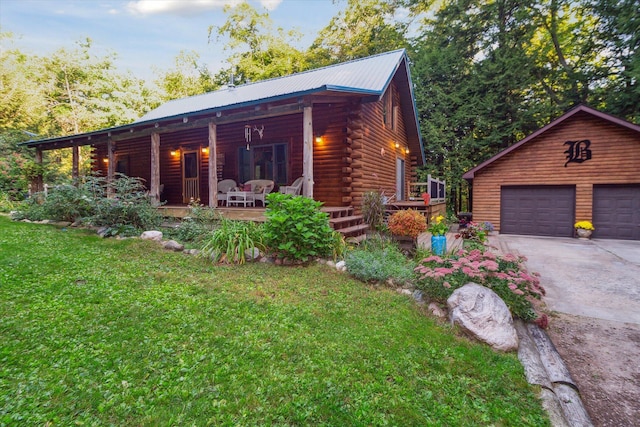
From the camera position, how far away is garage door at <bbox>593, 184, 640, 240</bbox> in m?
9.88

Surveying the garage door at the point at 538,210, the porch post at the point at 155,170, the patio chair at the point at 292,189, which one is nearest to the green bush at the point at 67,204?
the porch post at the point at 155,170

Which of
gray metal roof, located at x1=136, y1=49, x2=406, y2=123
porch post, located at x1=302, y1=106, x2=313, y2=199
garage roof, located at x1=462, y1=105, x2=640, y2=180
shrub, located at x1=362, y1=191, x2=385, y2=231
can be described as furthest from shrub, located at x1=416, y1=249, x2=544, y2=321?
garage roof, located at x1=462, y1=105, x2=640, y2=180

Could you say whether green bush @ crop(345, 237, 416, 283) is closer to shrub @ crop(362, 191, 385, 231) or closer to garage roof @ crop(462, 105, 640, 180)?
shrub @ crop(362, 191, 385, 231)

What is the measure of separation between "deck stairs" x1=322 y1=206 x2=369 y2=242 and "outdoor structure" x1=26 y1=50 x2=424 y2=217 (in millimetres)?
494

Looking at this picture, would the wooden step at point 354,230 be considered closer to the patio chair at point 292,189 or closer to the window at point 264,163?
the patio chair at point 292,189

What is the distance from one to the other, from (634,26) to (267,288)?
16.1 m

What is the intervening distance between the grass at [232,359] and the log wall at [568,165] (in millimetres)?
9659

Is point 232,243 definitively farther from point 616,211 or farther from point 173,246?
point 616,211

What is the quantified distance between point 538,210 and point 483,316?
33.9 feet

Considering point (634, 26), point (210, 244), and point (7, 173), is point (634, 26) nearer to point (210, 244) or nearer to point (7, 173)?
point (210, 244)

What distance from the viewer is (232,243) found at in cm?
534

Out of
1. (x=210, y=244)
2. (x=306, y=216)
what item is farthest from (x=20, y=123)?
(x=306, y=216)

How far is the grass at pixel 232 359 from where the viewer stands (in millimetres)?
1945

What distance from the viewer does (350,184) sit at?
851 cm
